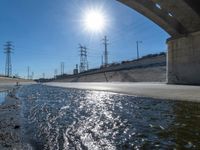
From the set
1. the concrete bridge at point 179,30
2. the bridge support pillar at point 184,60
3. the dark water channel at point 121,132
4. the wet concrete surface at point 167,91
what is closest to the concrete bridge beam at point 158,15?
the concrete bridge at point 179,30

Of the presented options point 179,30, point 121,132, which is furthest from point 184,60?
point 121,132

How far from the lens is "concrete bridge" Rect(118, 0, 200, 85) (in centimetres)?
2909

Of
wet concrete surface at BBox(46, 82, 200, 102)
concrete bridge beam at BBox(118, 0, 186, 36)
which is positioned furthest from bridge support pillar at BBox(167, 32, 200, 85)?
wet concrete surface at BBox(46, 82, 200, 102)

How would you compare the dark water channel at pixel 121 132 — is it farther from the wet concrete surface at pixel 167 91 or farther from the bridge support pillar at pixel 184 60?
→ the bridge support pillar at pixel 184 60

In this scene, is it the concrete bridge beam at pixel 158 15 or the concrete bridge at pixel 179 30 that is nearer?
the concrete bridge at pixel 179 30

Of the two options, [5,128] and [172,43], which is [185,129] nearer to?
[5,128]

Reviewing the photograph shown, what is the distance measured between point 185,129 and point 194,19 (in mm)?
24634

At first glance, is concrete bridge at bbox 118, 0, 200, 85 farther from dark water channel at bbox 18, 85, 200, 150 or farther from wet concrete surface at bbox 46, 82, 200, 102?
dark water channel at bbox 18, 85, 200, 150

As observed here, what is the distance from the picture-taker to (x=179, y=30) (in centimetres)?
3422

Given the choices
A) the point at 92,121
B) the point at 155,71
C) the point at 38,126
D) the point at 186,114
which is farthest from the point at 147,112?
the point at 155,71

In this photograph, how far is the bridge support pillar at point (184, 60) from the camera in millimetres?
30888

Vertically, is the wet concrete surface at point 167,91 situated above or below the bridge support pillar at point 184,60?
below

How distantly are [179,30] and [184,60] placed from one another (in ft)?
12.5

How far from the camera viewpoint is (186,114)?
11.2 m
